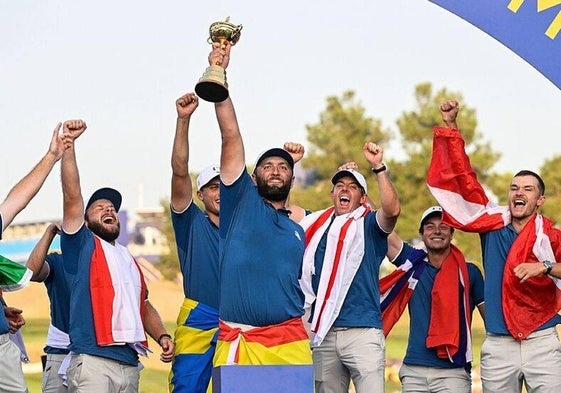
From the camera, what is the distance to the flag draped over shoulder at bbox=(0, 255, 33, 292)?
6.87 meters

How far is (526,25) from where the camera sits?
8133 millimetres

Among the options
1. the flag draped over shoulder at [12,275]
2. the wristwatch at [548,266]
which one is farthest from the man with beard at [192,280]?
the wristwatch at [548,266]

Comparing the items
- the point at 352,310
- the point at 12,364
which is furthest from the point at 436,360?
the point at 12,364

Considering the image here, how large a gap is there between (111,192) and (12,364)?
5.06 ft

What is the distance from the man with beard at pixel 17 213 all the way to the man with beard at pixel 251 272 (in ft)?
2.69

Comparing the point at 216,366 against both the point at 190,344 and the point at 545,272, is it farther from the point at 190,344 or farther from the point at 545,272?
the point at 545,272

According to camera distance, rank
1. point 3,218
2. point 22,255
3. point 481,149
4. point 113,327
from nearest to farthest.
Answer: point 3,218, point 113,327, point 22,255, point 481,149

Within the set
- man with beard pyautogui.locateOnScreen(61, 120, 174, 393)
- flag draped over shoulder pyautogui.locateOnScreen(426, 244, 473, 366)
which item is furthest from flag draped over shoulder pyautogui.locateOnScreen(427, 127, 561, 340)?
man with beard pyautogui.locateOnScreen(61, 120, 174, 393)

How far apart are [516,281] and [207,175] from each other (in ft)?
6.16

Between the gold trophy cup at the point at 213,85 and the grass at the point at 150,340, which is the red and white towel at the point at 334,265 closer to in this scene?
the gold trophy cup at the point at 213,85

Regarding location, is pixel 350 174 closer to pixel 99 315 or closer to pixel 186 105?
pixel 186 105

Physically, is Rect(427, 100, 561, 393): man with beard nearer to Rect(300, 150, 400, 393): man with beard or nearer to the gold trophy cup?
Rect(300, 150, 400, 393): man with beard

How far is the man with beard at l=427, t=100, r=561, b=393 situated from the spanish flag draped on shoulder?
0.63 metres

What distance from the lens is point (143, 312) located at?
7973mm
